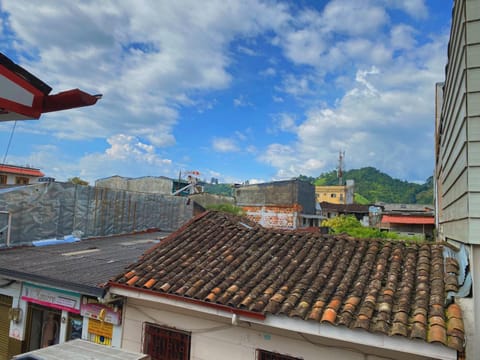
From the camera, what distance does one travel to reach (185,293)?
517cm

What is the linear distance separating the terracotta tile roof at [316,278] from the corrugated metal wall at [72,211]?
5853 millimetres

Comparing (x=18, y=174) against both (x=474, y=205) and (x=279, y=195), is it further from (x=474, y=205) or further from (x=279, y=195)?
(x=474, y=205)

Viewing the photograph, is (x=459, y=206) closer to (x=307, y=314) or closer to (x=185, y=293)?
(x=307, y=314)

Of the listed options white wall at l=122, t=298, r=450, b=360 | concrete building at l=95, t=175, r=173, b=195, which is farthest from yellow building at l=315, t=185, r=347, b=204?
white wall at l=122, t=298, r=450, b=360

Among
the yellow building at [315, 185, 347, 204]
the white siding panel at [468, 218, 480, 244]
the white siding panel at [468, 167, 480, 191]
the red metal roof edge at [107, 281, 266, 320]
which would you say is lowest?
the red metal roof edge at [107, 281, 266, 320]

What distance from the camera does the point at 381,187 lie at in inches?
3625

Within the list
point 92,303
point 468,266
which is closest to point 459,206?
point 468,266

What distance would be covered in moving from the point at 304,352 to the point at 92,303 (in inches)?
175

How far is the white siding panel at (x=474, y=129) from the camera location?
3.49m

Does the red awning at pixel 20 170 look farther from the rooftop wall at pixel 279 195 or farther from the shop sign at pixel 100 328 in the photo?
the shop sign at pixel 100 328

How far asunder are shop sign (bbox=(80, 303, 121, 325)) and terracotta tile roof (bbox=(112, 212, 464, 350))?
892 mm

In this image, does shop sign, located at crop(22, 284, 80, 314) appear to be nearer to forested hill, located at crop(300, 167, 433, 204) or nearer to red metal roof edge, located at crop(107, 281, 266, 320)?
red metal roof edge, located at crop(107, 281, 266, 320)

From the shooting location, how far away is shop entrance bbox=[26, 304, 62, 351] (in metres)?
8.15

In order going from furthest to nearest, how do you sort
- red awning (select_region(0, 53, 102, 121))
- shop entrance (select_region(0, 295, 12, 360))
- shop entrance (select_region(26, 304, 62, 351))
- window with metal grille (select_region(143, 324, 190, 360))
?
shop entrance (select_region(0, 295, 12, 360)), shop entrance (select_region(26, 304, 62, 351)), window with metal grille (select_region(143, 324, 190, 360)), red awning (select_region(0, 53, 102, 121))
